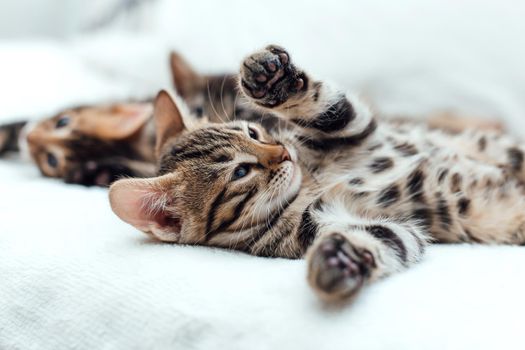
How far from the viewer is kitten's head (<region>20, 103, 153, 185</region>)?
1781 millimetres

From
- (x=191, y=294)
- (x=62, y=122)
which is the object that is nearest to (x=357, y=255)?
(x=191, y=294)

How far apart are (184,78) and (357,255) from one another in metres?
1.37

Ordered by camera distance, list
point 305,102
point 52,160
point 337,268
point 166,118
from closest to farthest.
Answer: point 337,268 → point 305,102 → point 166,118 → point 52,160

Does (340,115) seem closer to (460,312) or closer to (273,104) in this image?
(273,104)

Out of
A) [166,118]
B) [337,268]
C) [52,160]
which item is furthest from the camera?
[52,160]

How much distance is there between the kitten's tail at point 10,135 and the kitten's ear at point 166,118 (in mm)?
863

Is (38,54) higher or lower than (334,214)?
lower

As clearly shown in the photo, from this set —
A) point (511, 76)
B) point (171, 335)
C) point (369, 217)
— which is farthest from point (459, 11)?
point (171, 335)

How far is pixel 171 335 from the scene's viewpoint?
0.82 metres

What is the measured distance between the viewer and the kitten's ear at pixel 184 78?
2.05m

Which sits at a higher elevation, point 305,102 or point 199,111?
point 305,102

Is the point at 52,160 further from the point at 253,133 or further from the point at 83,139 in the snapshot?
the point at 253,133

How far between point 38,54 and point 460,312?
2.39 meters

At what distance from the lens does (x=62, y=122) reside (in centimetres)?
188
